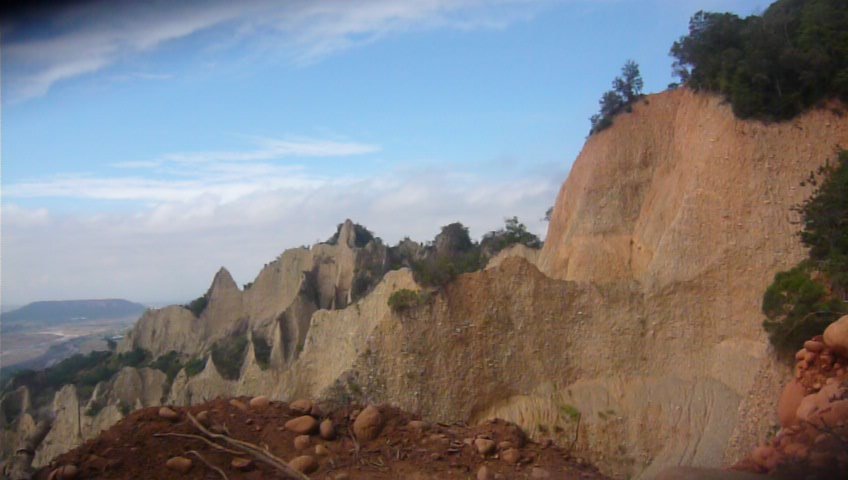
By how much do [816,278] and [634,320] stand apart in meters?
3.52

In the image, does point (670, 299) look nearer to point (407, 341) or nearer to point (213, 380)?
point (407, 341)

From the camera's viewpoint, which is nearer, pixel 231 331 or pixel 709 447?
pixel 709 447

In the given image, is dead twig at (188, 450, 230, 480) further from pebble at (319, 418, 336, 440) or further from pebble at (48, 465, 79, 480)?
pebble at (319, 418, 336, 440)

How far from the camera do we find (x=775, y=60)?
54.7 ft

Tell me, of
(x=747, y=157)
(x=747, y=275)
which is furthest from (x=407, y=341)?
(x=747, y=157)

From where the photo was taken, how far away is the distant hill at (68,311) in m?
30.6

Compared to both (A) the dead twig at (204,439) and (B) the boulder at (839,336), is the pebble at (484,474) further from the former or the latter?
(B) the boulder at (839,336)

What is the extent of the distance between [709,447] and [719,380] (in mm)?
1705

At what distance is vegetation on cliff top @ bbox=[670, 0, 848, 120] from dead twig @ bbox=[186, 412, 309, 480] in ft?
39.3

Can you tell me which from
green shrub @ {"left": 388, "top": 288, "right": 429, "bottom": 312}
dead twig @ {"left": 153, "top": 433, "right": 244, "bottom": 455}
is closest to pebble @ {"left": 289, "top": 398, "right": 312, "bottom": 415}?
dead twig @ {"left": 153, "top": 433, "right": 244, "bottom": 455}

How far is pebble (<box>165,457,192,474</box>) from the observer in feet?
38.0

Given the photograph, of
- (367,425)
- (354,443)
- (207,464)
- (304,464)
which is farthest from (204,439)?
(367,425)

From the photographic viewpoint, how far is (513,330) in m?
16.3

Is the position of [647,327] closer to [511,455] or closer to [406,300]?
[511,455]
